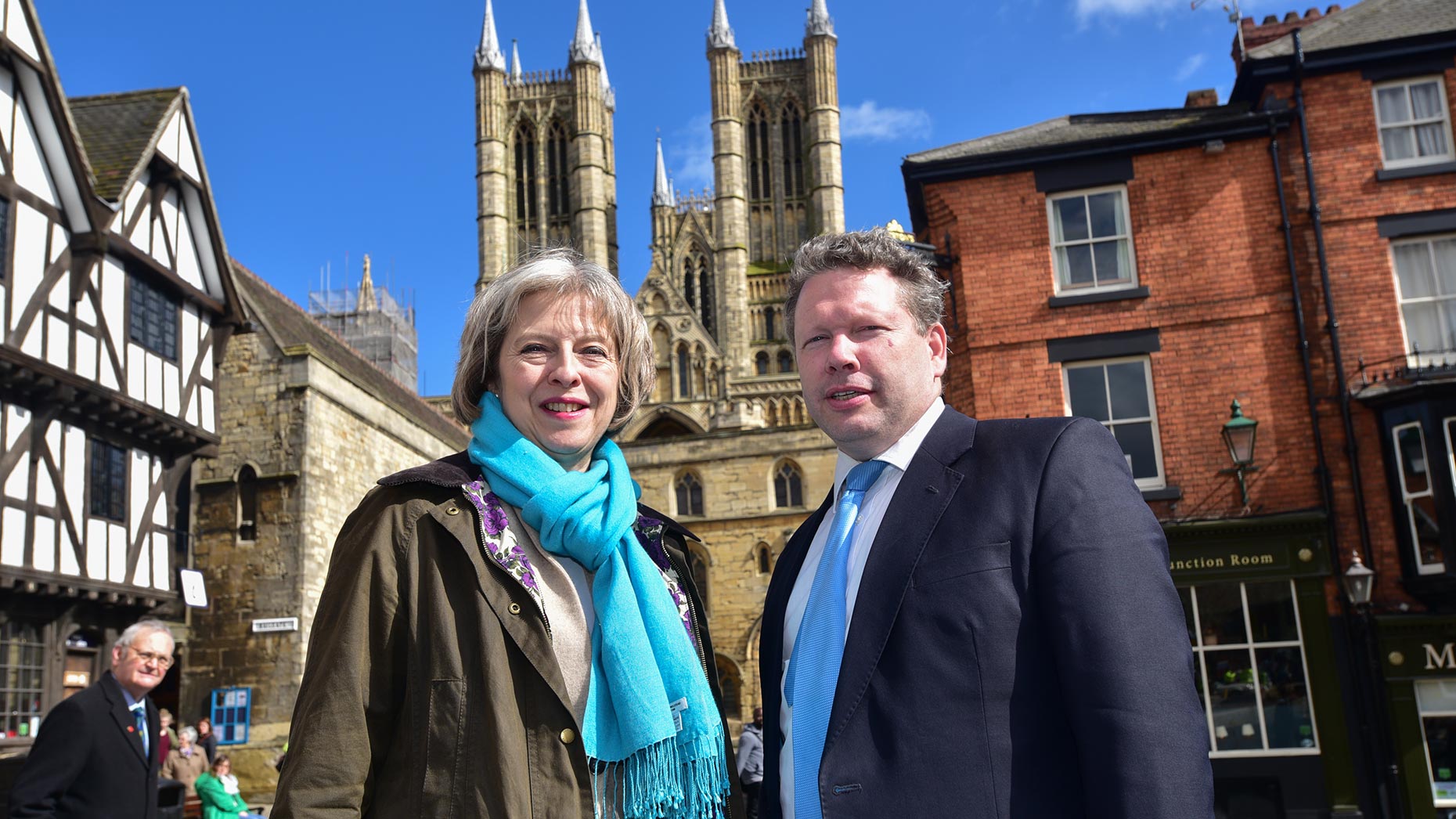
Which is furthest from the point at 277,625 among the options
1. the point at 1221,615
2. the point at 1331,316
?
the point at 1331,316

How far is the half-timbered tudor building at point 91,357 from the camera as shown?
45.4ft

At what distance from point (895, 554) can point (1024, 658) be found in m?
0.36

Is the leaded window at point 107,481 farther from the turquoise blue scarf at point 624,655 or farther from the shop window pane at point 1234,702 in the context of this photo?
the turquoise blue scarf at point 624,655

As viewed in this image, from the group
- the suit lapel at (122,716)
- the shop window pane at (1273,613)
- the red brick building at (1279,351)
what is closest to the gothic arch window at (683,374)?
the red brick building at (1279,351)

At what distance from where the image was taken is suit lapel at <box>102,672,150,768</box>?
194 inches

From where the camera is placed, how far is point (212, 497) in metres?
21.0

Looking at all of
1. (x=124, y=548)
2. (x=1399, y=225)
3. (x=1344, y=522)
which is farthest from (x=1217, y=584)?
(x=124, y=548)

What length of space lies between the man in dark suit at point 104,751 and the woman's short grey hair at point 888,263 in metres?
3.78

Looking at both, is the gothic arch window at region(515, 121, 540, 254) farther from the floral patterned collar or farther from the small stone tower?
the floral patterned collar

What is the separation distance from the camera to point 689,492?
114 feet

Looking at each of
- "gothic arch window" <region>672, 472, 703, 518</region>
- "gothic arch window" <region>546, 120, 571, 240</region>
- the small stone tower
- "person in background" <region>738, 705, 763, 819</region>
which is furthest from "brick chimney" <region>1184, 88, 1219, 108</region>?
"gothic arch window" <region>546, 120, 571, 240</region>

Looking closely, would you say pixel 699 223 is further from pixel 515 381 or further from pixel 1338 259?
pixel 515 381

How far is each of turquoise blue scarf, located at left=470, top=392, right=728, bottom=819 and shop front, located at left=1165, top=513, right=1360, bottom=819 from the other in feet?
37.0

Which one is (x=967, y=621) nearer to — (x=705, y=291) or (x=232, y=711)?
(x=232, y=711)
